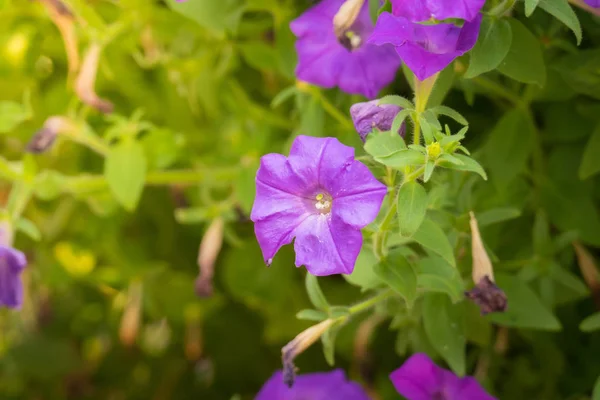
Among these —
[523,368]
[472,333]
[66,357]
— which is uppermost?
[472,333]

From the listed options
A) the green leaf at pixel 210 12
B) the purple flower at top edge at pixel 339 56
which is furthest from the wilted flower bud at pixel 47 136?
the purple flower at top edge at pixel 339 56

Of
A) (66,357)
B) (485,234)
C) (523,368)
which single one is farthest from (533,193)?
(66,357)

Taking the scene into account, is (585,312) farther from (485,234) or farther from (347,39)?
(347,39)

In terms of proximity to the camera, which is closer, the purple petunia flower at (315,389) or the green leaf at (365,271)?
the green leaf at (365,271)

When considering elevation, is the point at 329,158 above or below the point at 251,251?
above

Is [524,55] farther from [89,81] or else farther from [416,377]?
[89,81]

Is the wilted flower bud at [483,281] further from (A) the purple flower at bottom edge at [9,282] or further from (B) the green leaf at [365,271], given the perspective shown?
(A) the purple flower at bottom edge at [9,282]

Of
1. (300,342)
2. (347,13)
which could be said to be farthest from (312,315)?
(347,13)
